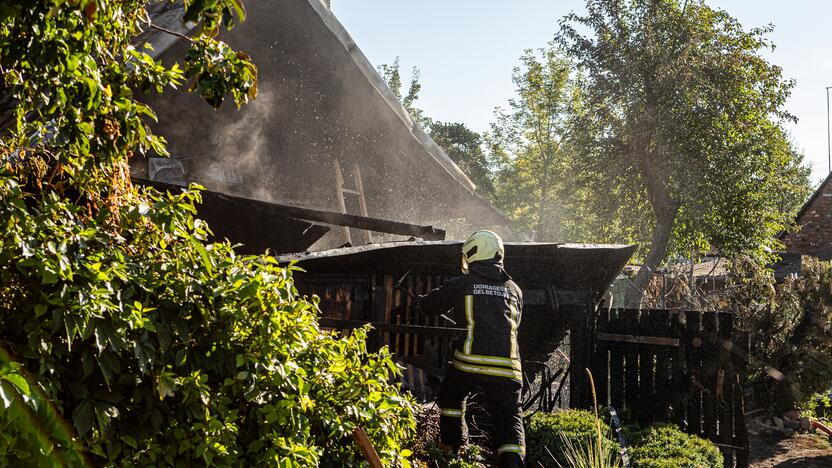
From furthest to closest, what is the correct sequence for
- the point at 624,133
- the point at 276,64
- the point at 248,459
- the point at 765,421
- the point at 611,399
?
the point at 624,133
the point at 765,421
the point at 276,64
the point at 611,399
the point at 248,459

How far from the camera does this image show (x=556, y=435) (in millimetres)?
6359

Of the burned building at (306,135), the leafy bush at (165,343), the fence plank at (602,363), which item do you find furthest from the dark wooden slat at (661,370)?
the leafy bush at (165,343)

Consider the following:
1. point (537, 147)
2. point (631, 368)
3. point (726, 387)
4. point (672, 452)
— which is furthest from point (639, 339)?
point (537, 147)

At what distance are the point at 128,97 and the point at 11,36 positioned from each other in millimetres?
706

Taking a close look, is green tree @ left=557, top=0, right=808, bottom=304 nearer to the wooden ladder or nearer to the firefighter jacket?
the wooden ladder

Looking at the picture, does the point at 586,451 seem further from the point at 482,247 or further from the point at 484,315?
the point at 482,247

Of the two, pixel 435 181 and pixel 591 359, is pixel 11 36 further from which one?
pixel 435 181

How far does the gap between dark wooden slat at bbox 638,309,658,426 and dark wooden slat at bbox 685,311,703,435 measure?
0.39 meters

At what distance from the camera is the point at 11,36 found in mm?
3117

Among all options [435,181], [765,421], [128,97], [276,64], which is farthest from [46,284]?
[765,421]

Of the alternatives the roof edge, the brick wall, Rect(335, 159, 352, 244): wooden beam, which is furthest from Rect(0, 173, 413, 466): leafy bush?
the brick wall

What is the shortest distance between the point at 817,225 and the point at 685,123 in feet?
34.8

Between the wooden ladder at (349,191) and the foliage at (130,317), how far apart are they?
7.77m

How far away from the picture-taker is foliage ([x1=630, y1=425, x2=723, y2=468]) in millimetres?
6027
